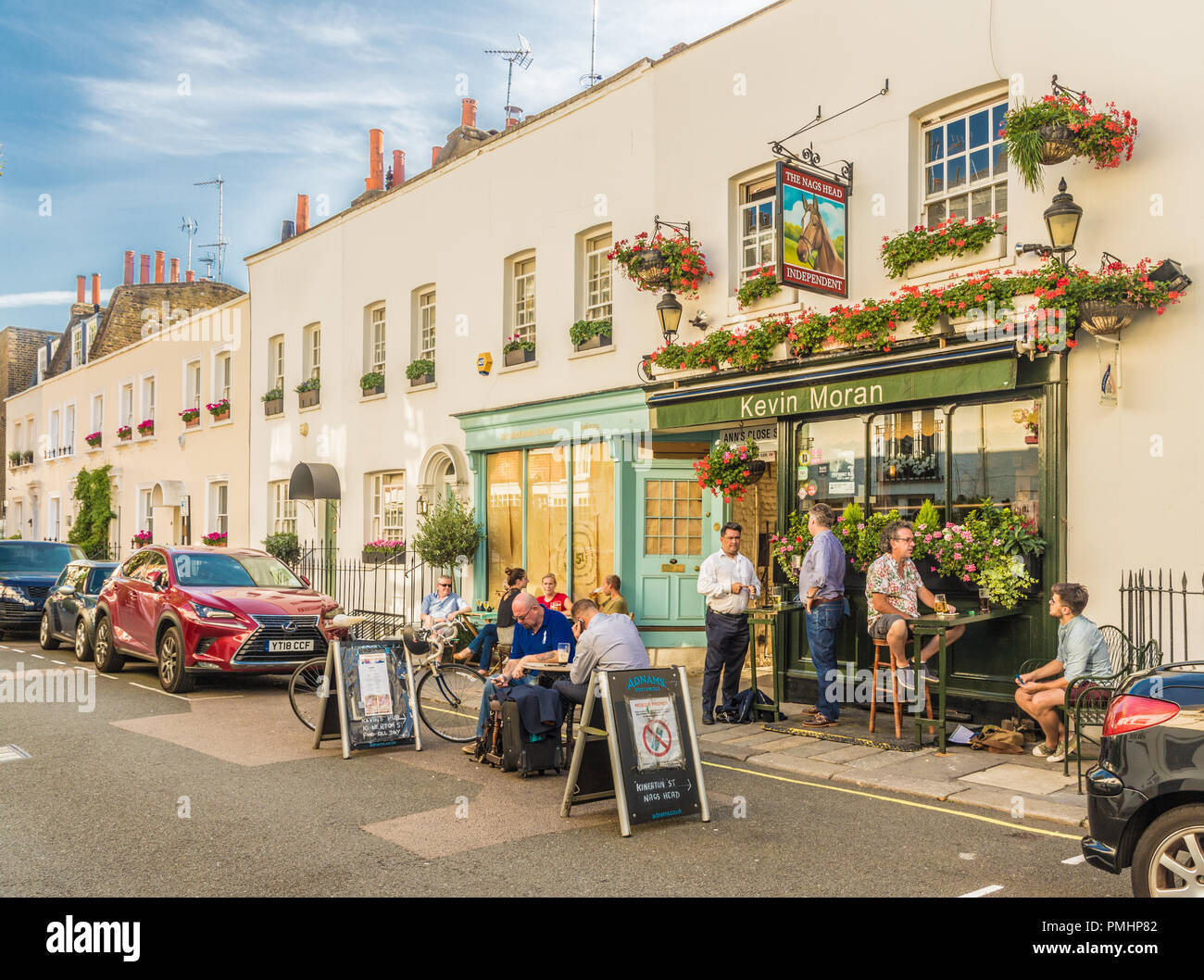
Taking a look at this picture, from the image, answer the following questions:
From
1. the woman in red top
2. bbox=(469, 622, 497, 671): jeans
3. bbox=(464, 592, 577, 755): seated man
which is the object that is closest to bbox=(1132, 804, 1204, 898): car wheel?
bbox=(464, 592, 577, 755): seated man

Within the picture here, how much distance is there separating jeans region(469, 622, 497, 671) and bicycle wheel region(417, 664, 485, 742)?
2123 millimetres

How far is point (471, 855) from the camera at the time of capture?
19.3 ft

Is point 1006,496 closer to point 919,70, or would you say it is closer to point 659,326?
point 919,70

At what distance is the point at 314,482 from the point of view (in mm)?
19578

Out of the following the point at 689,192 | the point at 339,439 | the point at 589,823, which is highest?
the point at 689,192

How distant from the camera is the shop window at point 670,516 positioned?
14125 mm

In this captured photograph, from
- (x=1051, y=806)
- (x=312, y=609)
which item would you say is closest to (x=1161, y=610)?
(x=1051, y=806)

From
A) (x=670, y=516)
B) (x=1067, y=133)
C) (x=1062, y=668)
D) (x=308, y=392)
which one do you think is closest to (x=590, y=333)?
(x=670, y=516)

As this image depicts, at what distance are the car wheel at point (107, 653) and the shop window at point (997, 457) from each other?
10.9 metres

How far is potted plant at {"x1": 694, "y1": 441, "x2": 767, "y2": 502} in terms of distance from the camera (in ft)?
40.7

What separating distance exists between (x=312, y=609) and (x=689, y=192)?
6985 mm

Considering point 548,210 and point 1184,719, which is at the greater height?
point 548,210

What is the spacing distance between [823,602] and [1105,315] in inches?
141

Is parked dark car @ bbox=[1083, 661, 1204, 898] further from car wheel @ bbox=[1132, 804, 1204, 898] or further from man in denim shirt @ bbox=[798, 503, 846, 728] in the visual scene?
man in denim shirt @ bbox=[798, 503, 846, 728]
